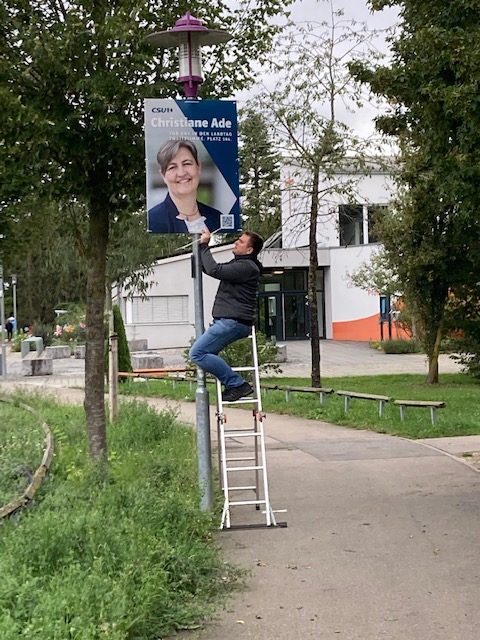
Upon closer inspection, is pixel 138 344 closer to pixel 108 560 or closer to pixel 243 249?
pixel 243 249

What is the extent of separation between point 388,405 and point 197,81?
9.29 m

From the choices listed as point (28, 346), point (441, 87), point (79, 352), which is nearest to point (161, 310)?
point (79, 352)

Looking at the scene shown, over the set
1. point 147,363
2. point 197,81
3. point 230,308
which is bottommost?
point 147,363

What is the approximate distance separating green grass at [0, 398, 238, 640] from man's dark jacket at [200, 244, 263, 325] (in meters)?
1.56

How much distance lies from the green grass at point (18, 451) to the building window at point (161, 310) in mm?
29136

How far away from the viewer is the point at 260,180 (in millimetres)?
21391

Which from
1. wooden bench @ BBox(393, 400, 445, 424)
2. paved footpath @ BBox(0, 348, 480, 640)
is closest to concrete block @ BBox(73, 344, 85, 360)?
wooden bench @ BBox(393, 400, 445, 424)

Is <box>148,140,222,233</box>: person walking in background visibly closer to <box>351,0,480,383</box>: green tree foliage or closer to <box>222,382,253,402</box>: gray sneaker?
<box>222,382,253,402</box>: gray sneaker

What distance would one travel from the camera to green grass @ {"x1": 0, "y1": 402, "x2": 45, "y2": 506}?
7203mm

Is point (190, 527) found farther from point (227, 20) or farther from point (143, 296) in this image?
point (143, 296)

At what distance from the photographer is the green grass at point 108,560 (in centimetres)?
422

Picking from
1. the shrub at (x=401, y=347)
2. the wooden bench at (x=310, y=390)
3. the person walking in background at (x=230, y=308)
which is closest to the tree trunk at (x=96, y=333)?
the person walking in background at (x=230, y=308)

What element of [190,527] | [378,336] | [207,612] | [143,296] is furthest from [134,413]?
[378,336]

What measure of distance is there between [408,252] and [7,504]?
1653 centimetres
